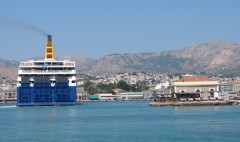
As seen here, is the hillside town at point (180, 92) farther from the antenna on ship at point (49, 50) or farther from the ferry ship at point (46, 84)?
the ferry ship at point (46, 84)

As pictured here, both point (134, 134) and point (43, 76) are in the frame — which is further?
point (43, 76)

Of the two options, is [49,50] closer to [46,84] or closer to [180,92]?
[46,84]

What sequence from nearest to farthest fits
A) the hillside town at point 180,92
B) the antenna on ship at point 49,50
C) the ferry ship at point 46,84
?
1. the ferry ship at point 46,84
2. the antenna on ship at point 49,50
3. the hillside town at point 180,92

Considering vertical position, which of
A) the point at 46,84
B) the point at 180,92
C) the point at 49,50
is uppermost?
the point at 49,50

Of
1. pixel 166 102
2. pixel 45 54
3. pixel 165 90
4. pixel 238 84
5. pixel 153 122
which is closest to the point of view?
pixel 153 122

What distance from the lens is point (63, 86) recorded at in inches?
3388

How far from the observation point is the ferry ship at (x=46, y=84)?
278 ft

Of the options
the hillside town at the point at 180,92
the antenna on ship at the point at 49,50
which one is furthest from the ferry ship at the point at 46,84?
the hillside town at the point at 180,92

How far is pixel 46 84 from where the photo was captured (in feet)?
280

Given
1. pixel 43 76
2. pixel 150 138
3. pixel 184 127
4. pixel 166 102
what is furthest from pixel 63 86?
pixel 150 138

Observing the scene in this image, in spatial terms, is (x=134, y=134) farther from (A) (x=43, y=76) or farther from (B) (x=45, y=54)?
(B) (x=45, y=54)

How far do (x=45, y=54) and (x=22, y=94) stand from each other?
331 inches

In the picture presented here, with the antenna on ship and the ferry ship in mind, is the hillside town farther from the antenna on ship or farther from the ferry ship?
the ferry ship

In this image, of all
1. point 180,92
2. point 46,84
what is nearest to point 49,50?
point 46,84
